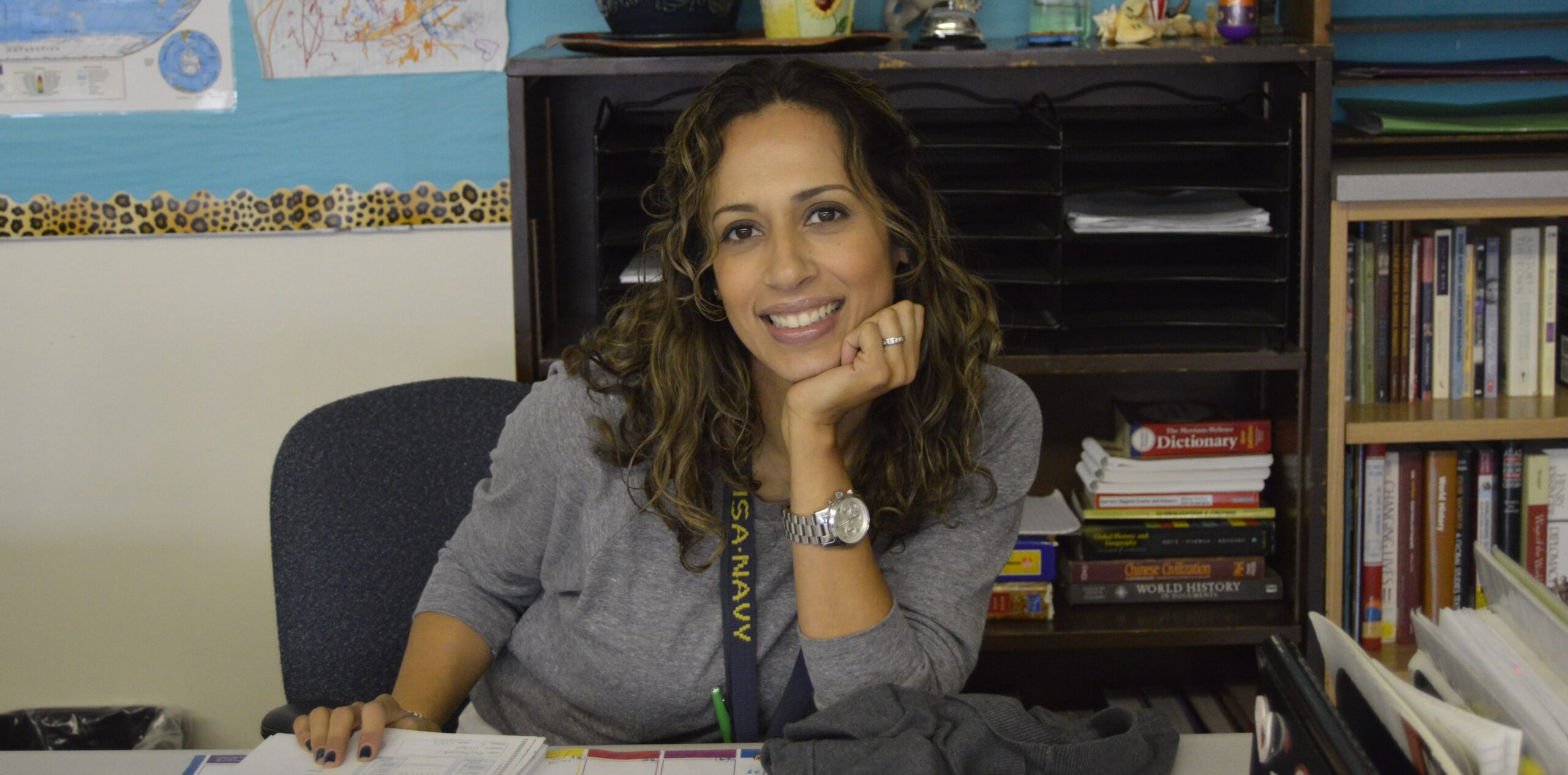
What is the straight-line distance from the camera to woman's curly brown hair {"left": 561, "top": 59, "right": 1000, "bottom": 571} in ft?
4.27

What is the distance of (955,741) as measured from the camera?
3.21 feet

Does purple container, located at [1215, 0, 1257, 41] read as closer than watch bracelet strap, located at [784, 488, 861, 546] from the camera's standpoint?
No

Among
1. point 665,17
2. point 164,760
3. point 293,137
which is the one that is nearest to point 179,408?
point 293,137

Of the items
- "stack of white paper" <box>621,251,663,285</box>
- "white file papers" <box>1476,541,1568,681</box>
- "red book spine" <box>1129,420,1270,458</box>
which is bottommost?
"red book spine" <box>1129,420,1270,458</box>

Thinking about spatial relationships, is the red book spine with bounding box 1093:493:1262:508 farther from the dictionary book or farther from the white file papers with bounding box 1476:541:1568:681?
the white file papers with bounding box 1476:541:1568:681

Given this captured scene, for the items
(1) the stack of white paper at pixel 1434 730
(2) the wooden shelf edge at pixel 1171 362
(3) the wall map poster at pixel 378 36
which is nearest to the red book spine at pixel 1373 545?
(2) the wooden shelf edge at pixel 1171 362

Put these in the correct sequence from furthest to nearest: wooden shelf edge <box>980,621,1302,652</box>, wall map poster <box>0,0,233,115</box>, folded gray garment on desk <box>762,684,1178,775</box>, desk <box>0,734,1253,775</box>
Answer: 1. wall map poster <box>0,0,233,115</box>
2. wooden shelf edge <box>980,621,1302,652</box>
3. desk <box>0,734,1253,775</box>
4. folded gray garment on desk <box>762,684,1178,775</box>

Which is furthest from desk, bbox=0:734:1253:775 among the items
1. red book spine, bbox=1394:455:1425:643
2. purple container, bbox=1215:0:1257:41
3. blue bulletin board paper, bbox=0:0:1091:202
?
blue bulletin board paper, bbox=0:0:1091:202

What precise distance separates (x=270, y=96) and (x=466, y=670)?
1194mm

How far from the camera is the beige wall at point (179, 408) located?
215cm

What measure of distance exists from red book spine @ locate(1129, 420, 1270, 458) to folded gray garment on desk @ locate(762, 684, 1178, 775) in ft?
3.07

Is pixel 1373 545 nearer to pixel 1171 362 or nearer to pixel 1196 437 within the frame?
pixel 1196 437

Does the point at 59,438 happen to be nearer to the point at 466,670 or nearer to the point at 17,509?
the point at 17,509

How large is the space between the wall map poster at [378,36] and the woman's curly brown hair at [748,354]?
2.82 ft
